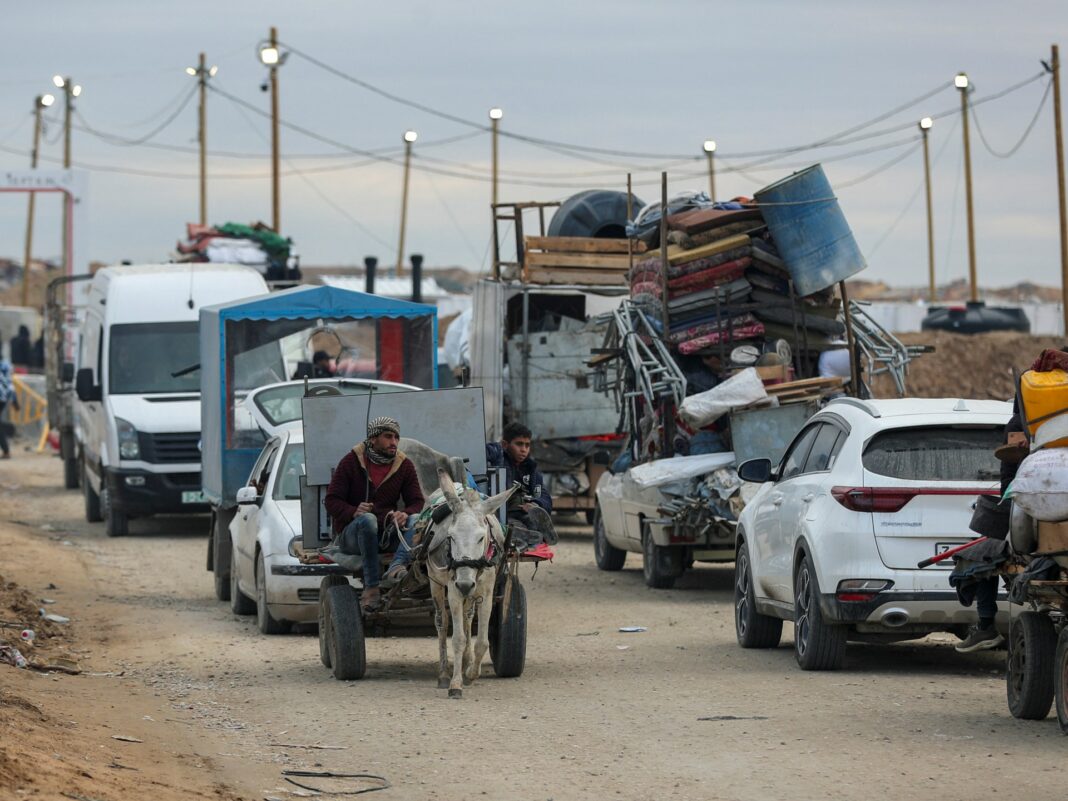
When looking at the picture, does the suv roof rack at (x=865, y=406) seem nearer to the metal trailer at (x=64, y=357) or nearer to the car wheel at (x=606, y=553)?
the car wheel at (x=606, y=553)

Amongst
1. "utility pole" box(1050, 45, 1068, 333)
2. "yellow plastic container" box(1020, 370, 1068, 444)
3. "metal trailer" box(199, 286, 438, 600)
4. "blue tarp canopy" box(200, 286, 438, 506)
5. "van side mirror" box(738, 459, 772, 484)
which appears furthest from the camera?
"utility pole" box(1050, 45, 1068, 333)

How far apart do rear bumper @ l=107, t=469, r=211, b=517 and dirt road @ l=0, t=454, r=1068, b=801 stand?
7580 millimetres

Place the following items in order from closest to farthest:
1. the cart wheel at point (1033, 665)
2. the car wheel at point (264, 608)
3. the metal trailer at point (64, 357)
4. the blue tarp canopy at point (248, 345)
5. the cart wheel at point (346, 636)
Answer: the cart wheel at point (1033, 665) < the cart wheel at point (346, 636) < the car wheel at point (264, 608) < the blue tarp canopy at point (248, 345) < the metal trailer at point (64, 357)

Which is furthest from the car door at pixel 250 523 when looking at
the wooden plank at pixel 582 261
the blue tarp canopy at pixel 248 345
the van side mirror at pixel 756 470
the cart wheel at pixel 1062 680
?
the wooden plank at pixel 582 261

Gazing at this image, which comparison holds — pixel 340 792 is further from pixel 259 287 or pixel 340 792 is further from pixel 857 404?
pixel 259 287

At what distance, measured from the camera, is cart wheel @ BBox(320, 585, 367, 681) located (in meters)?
11.8

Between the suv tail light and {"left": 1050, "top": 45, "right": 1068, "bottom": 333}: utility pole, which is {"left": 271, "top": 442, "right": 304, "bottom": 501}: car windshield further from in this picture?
{"left": 1050, "top": 45, "right": 1068, "bottom": 333}: utility pole

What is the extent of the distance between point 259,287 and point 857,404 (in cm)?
1355

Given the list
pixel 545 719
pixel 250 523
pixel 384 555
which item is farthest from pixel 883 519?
pixel 250 523

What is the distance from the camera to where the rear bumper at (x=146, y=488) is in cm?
2389

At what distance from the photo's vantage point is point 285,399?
61.5 ft

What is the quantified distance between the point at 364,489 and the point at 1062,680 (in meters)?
4.83

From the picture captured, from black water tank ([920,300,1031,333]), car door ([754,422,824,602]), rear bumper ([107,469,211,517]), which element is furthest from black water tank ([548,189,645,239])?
black water tank ([920,300,1031,333])

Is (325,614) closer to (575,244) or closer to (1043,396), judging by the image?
(1043,396)
